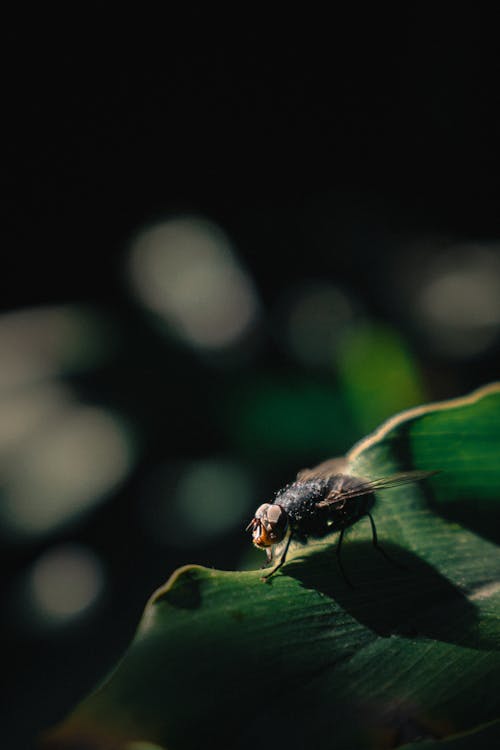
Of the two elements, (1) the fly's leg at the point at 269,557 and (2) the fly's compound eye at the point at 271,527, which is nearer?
(1) the fly's leg at the point at 269,557

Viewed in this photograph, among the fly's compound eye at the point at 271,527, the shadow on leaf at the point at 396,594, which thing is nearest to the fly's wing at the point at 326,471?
the fly's compound eye at the point at 271,527

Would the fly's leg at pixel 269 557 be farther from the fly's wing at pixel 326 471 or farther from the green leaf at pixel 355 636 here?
the fly's wing at pixel 326 471

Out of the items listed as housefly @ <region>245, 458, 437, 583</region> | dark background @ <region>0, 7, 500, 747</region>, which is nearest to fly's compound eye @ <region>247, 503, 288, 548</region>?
housefly @ <region>245, 458, 437, 583</region>

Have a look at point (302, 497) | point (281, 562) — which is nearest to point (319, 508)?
point (302, 497)

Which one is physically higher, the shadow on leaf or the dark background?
the dark background

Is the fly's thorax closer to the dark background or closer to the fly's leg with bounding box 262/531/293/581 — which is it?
the fly's leg with bounding box 262/531/293/581

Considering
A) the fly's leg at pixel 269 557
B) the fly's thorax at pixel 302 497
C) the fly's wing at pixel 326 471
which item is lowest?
the fly's leg at pixel 269 557
